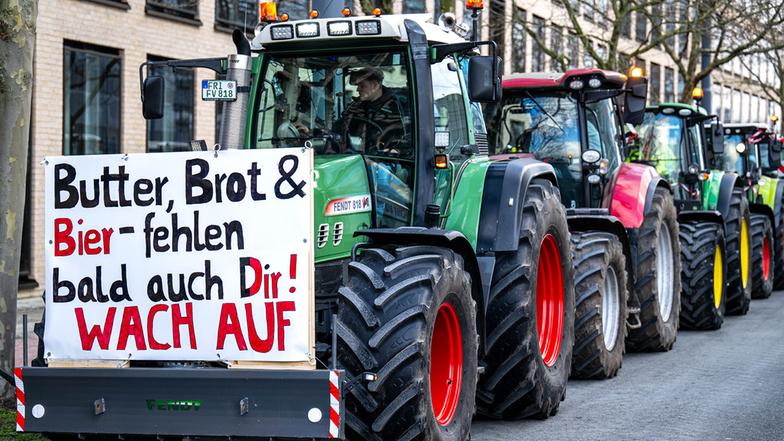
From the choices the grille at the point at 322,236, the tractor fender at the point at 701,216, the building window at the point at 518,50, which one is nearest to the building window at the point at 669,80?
the building window at the point at 518,50

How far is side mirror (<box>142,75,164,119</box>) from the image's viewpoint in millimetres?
7733

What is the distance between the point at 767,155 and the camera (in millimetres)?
20875

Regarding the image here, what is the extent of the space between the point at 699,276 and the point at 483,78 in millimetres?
6973

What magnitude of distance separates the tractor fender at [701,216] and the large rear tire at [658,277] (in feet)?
5.52

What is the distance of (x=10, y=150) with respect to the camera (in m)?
8.59

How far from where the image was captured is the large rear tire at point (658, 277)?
11.8 m

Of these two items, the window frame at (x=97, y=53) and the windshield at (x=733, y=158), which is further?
the windshield at (x=733, y=158)

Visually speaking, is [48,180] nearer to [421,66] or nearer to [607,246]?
[421,66]

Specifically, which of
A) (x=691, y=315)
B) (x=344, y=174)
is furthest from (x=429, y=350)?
(x=691, y=315)

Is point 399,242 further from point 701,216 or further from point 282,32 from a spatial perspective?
point 701,216

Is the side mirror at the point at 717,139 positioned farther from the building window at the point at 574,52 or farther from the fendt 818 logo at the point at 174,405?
the building window at the point at 574,52

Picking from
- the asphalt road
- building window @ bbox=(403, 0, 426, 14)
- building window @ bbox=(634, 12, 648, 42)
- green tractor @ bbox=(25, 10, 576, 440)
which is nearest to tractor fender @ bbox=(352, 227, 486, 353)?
green tractor @ bbox=(25, 10, 576, 440)

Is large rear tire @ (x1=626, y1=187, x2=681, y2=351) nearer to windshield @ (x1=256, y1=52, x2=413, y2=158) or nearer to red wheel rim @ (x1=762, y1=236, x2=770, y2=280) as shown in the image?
windshield @ (x1=256, y1=52, x2=413, y2=158)

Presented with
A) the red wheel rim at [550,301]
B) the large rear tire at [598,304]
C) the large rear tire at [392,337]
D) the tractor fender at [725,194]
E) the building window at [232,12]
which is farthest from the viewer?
the building window at [232,12]
